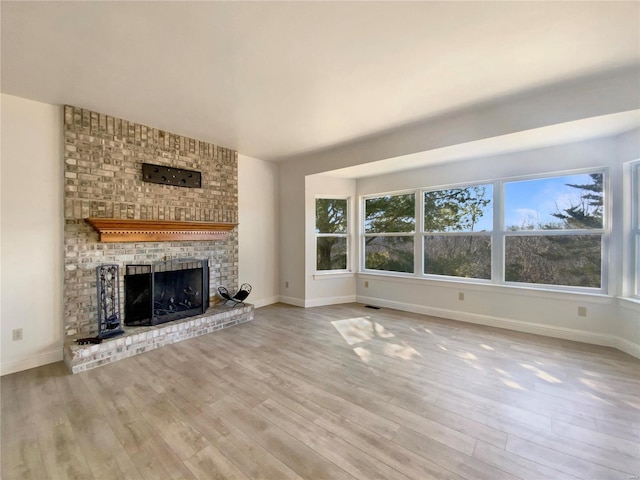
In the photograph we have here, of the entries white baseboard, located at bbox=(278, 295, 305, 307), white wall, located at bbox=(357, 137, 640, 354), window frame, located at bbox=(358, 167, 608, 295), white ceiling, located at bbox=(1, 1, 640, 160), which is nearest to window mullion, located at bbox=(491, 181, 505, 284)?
window frame, located at bbox=(358, 167, 608, 295)

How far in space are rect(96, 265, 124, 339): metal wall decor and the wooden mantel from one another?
1.30ft

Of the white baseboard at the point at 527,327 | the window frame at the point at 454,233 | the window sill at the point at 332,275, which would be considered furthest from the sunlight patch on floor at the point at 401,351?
the window sill at the point at 332,275

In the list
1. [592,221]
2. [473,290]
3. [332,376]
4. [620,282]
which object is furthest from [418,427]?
[592,221]

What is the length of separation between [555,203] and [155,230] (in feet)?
17.8

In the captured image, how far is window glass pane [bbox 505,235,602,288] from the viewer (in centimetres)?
329

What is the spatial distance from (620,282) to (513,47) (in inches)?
121

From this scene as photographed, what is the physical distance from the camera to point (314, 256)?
16.4ft

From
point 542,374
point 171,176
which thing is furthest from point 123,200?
point 542,374

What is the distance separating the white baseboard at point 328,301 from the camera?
4922mm

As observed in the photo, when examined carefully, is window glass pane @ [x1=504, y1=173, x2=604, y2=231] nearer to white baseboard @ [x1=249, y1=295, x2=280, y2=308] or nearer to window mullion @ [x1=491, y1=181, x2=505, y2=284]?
window mullion @ [x1=491, y1=181, x2=505, y2=284]

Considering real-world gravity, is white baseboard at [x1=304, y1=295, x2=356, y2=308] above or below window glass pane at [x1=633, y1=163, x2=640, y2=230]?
below

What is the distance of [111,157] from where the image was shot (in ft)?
10.4

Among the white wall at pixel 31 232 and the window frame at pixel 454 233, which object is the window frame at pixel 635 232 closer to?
the window frame at pixel 454 233

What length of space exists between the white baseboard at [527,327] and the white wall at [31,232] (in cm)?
470
